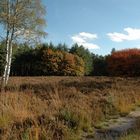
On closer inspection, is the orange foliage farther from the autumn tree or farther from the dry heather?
the dry heather

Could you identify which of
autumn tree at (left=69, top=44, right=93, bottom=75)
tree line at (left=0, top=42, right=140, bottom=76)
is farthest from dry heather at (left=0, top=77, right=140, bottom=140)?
autumn tree at (left=69, top=44, right=93, bottom=75)

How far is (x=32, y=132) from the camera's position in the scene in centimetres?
848

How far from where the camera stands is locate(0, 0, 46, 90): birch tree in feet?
80.1

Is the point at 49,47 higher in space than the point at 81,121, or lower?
higher

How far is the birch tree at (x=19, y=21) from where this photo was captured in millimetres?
24422

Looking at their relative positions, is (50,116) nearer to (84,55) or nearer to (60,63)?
(60,63)

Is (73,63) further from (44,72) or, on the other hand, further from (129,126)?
(129,126)

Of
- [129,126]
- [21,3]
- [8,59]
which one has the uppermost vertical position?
[21,3]

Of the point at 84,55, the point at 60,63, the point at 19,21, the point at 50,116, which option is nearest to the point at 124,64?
the point at 60,63

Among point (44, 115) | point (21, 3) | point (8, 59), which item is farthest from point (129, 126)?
point (21, 3)

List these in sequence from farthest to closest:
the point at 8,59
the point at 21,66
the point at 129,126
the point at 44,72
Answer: the point at 21,66 → the point at 44,72 → the point at 8,59 → the point at 129,126

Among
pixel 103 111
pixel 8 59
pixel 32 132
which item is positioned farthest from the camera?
pixel 8 59

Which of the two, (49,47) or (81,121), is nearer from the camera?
(81,121)

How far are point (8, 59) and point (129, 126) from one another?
592 inches
